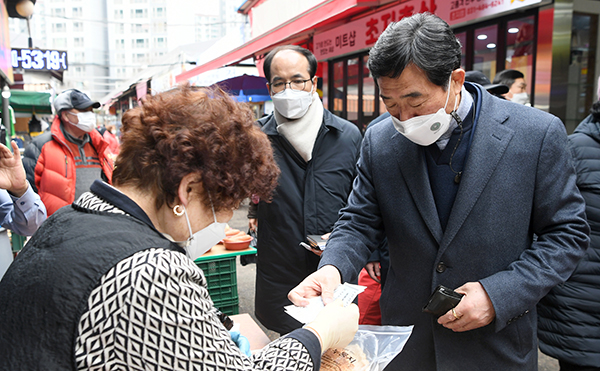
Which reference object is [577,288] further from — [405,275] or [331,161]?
[331,161]

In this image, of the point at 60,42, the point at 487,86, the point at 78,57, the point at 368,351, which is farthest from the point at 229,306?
the point at 60,42

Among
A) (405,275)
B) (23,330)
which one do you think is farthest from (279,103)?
(23,330)

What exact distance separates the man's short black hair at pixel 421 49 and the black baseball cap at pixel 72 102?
3.64m

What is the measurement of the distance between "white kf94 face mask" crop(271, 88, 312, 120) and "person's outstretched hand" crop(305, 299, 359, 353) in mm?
1426

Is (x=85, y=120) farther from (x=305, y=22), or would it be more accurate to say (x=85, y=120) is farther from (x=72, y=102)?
(x=305, y=22)

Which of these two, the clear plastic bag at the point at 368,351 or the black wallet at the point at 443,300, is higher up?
the black wallet at the point at 443,300

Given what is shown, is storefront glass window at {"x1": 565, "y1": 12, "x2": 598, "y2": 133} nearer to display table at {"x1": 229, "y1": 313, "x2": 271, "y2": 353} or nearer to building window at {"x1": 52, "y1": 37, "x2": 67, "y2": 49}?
display table at {"x1": 229, "y1": 313, "x2": 271, "y2": 353}

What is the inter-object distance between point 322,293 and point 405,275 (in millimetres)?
389

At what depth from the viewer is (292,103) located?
2.55m

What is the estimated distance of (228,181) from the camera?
1.15m

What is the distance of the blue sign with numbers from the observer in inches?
500

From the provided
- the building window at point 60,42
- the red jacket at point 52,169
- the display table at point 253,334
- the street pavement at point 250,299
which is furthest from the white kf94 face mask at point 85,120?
the building window at point 60,42

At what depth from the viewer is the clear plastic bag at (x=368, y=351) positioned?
1331mm

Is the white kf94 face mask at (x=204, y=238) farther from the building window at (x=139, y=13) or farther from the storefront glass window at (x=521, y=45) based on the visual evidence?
the building window at (x=139, y=13)
